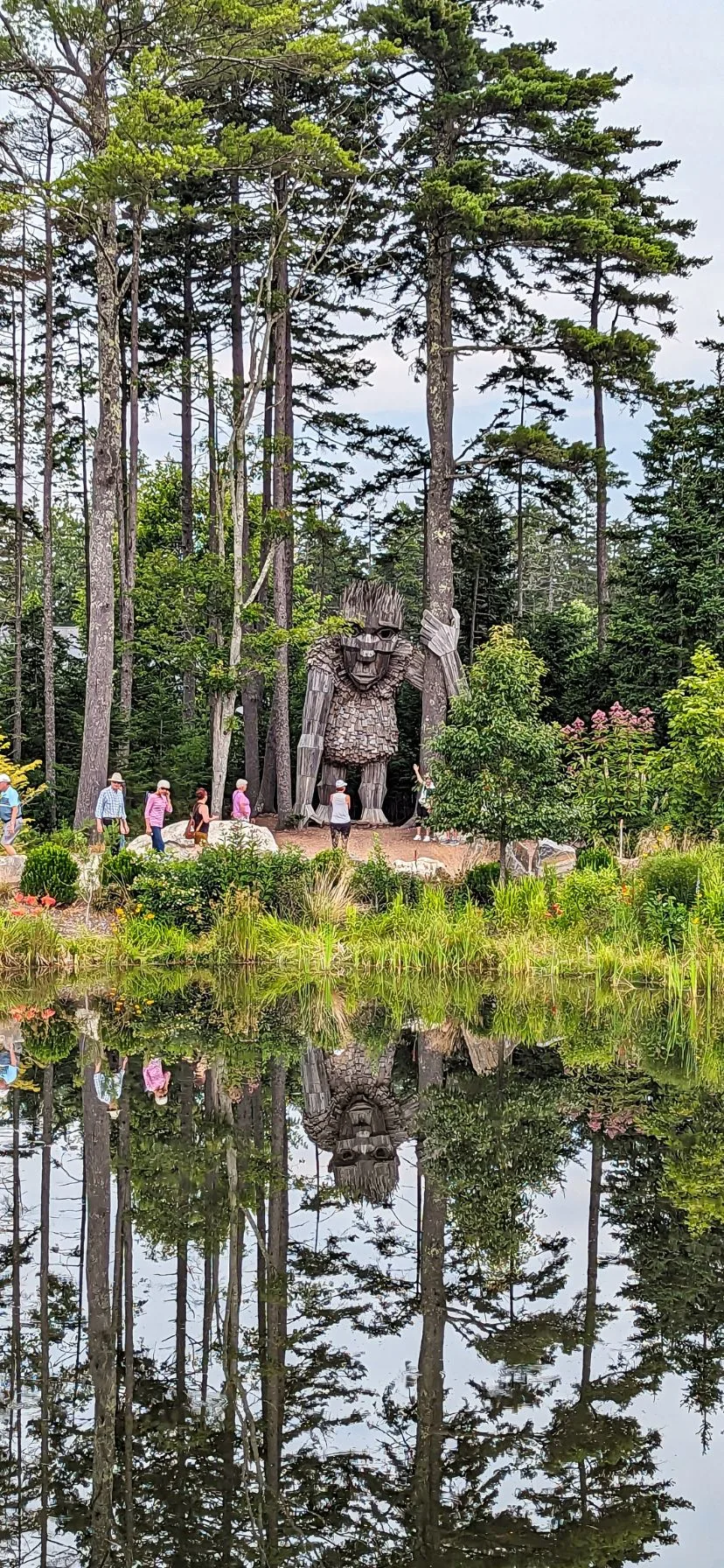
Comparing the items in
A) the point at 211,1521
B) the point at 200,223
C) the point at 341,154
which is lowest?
the point at 211,1521

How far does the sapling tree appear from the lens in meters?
14.6

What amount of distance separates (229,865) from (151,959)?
5.11 ft

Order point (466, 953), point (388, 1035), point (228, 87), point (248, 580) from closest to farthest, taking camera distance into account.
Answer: point (388, 1035), point (466, 953), point (228, 87), point (248, 580)

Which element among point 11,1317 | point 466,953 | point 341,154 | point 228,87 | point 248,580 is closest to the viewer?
point 11,1317

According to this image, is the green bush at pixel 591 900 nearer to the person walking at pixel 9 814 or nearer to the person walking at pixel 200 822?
the person walking at pixel 200 822

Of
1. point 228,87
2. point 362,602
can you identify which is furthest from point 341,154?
point 362,602

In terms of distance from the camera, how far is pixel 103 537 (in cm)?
1925

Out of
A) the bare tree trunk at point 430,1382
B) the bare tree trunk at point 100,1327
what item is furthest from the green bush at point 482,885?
the bare tree trunk at point 430,1382

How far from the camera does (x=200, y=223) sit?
26.4 metres

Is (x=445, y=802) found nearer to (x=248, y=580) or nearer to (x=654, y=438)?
(x=248, y=580)

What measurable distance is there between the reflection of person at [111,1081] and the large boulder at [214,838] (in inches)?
255

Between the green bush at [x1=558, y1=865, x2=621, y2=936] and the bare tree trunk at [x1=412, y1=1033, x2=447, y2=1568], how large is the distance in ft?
24.0

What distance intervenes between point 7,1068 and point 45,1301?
391cm

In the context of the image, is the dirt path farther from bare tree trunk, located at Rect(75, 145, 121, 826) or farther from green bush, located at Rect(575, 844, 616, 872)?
green bush, located at Rect(575, 844, 616, 872)
